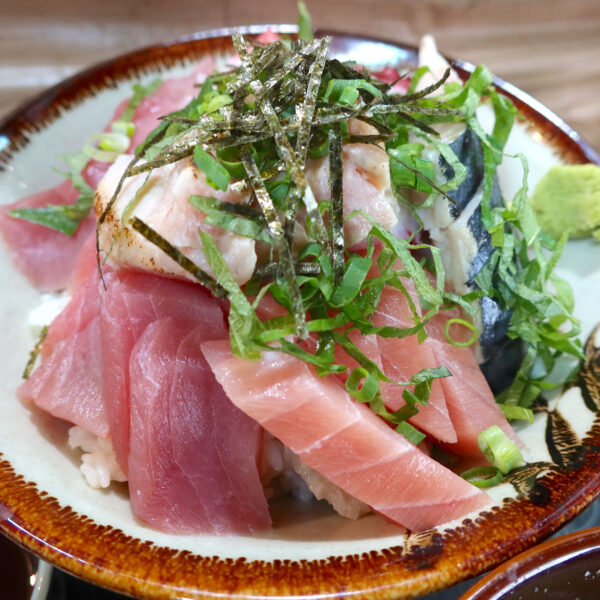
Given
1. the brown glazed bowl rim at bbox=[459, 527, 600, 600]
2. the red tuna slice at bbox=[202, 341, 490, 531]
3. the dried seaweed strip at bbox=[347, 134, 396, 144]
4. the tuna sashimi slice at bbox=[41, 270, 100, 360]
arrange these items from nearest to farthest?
the brown glazed bowl rim at bbox=[459, 527, 600, 600]
the red tuna slice at bbox=[202, 341, 490, 531]
the dried seaweed strip at bbox=[347, 134, 396, 144]
the tuna sashimi slice at bbox=[41, 270, 100, 360]

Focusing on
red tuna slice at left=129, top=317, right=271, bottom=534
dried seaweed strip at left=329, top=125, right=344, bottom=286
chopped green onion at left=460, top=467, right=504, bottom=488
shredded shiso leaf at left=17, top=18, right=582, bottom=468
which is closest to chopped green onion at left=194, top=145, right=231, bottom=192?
shredded shiso leaf at left=17, top=18, right=582, bottom=468

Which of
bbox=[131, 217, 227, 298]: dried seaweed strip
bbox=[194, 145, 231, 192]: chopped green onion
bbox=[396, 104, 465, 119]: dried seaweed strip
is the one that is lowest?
bbox=[131, 217, 227, 298]: dried seaweed strip

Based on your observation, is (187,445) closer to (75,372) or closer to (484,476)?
(75,372)

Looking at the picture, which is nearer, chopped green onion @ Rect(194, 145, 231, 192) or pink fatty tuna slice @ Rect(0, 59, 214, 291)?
chopped green onion @ Rect(194, 145, 231, 192)

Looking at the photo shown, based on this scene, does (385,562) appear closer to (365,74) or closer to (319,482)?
(319,482)

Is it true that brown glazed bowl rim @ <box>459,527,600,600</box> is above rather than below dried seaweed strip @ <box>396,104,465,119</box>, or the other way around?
below

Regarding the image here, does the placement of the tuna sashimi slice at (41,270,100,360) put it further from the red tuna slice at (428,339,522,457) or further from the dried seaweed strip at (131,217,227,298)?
the red tuna slice at (428,339,522,457)

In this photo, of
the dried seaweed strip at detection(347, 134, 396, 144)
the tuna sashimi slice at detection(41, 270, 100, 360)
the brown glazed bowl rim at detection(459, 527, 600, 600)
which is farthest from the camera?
the tuna sashimi slice at detection(41, 270, 100, 360)

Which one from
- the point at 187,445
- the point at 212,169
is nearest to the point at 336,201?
the point at 212,169
